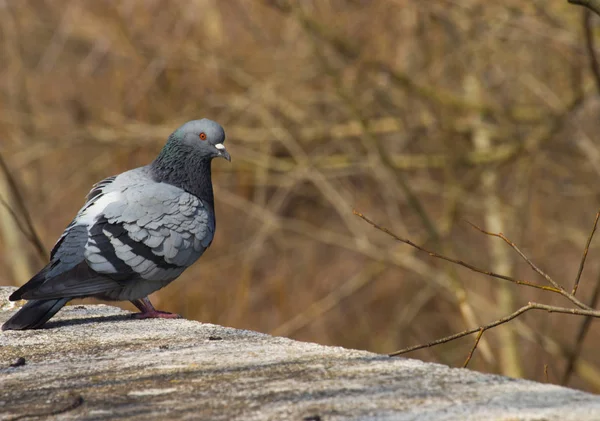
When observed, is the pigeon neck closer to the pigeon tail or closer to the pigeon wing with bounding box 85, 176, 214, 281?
the pigeon wing with bounding box 85, 176, 214, 281

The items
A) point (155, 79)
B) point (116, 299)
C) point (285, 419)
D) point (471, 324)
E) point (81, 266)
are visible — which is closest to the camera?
point (285, 419)

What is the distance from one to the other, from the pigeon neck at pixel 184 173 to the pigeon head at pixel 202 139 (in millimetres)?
59

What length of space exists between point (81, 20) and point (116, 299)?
591cm

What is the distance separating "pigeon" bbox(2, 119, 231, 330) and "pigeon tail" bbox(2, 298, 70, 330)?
21mm

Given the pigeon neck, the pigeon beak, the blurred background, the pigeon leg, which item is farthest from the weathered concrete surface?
the blurred background

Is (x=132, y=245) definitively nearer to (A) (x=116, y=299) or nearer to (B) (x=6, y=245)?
(A) (x=116, y=299)

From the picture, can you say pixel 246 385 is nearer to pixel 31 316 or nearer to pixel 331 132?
pixel 31 316

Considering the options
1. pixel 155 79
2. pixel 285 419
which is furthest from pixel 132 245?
pixel 155 79

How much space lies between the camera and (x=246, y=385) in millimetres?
2459

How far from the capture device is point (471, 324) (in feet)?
18.5

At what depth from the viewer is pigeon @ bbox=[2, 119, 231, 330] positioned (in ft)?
13.1

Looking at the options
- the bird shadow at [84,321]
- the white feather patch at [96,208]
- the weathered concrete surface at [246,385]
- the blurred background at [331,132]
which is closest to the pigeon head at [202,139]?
the white feather patch at [96,208]

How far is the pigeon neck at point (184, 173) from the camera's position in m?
4.76

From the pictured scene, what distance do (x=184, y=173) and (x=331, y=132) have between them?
394 cm
